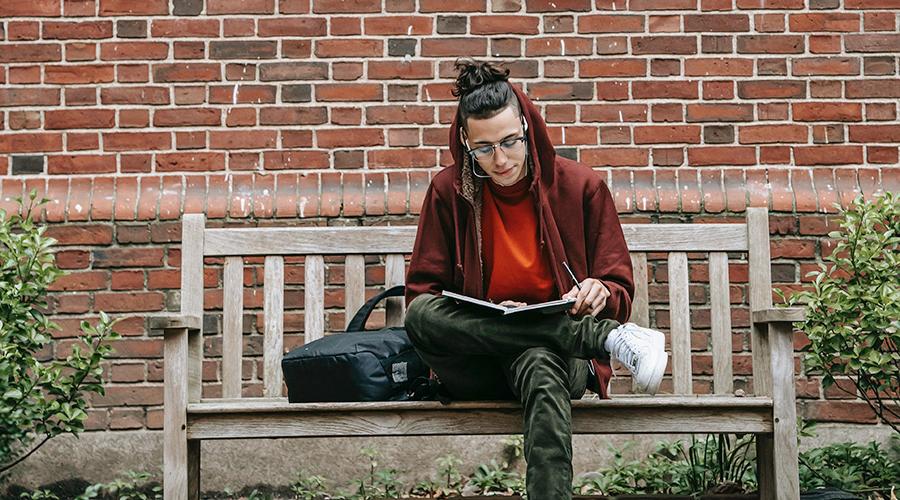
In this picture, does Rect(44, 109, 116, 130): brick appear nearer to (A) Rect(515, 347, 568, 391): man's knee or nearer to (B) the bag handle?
(B) the bag handle

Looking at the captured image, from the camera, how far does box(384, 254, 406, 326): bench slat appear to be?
4.00 m

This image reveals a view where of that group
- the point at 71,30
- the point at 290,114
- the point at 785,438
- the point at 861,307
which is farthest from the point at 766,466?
the point at 71,30

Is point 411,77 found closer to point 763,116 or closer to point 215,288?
point 215,288

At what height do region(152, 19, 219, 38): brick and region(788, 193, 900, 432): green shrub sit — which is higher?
region(152, 19, 219, 38): brick

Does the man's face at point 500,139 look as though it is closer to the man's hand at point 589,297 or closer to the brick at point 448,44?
the man's hand at point 589,297

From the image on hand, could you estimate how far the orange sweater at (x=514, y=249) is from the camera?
3512 mm

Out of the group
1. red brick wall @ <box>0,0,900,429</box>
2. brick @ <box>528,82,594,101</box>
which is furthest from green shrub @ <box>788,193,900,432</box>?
brick @ <box>528,82,594,101</box>

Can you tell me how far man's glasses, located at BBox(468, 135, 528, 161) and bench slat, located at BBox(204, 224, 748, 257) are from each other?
25.7 inches

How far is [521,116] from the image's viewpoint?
3465 millimetres

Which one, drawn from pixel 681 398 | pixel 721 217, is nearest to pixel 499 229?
pixel 681 398

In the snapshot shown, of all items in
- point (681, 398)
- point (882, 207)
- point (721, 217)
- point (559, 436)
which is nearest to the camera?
point (559, 436)

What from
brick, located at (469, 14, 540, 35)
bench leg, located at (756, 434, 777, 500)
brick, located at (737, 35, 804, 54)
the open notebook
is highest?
brick, located at (469, 14, 540, 35)

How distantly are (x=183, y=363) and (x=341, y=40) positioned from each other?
5.82ft

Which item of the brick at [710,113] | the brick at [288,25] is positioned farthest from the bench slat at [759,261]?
the brick at [288,25]
